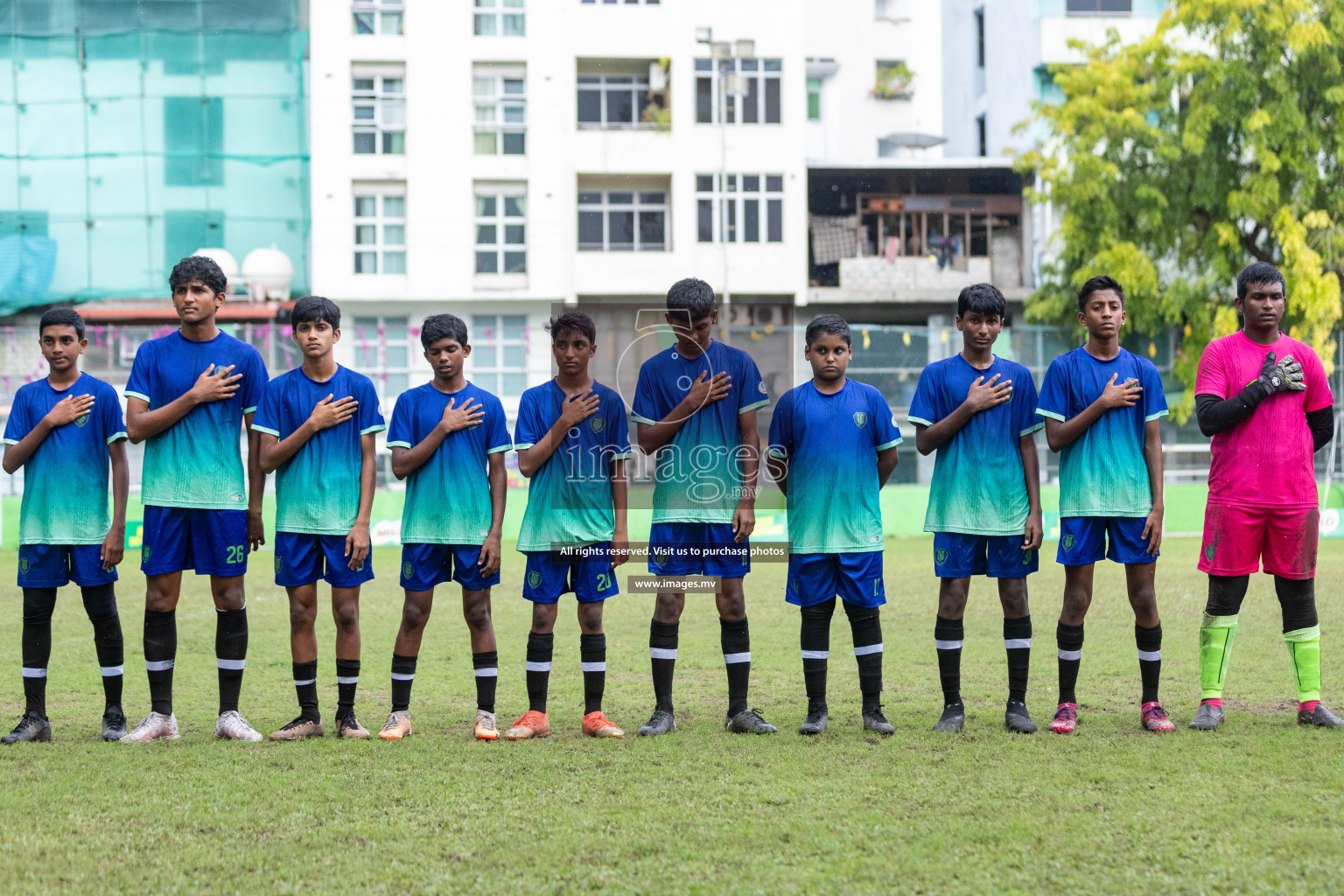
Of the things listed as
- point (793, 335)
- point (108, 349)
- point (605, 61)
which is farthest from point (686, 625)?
point (605, 61)

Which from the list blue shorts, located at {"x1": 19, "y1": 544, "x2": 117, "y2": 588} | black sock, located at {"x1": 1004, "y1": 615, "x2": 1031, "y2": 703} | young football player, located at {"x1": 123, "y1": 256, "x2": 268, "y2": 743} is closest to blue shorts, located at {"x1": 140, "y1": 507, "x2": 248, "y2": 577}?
young football player, located at {"x1": 123, "y1": 256, "x2": 268, "y2": 743}

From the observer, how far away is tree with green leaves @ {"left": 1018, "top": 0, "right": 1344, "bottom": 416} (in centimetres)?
2431

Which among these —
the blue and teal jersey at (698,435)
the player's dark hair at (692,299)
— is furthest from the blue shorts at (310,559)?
the player's dark hair at (692,299)

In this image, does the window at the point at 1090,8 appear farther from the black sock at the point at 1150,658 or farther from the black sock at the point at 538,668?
the black sock at the point at 538,668

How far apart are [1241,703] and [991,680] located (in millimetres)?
1433

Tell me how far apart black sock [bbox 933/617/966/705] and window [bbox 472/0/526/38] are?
28410 millimetres

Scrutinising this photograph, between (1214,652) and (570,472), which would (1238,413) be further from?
(570,472)

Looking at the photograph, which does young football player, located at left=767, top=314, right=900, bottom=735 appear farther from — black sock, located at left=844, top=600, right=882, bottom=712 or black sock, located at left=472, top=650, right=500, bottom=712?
black sock, located at left=472, top=650, right=500, bottom=712

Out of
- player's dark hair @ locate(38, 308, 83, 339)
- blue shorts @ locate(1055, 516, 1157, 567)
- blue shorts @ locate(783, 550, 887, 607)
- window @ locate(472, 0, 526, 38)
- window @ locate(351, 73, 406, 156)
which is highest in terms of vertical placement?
window @ locate(472, 0, 526, 38)

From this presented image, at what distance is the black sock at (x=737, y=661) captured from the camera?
6281 millimetres

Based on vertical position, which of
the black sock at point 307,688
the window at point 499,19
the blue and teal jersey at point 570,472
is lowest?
the black sock at point 307,688

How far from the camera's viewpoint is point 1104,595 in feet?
41.3

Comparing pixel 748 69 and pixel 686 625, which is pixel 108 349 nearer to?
pixel 748 69

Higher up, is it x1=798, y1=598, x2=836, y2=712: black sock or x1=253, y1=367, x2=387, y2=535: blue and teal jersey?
x1=253, y1=367, x2=387, y2=535: blue and teal jersey
